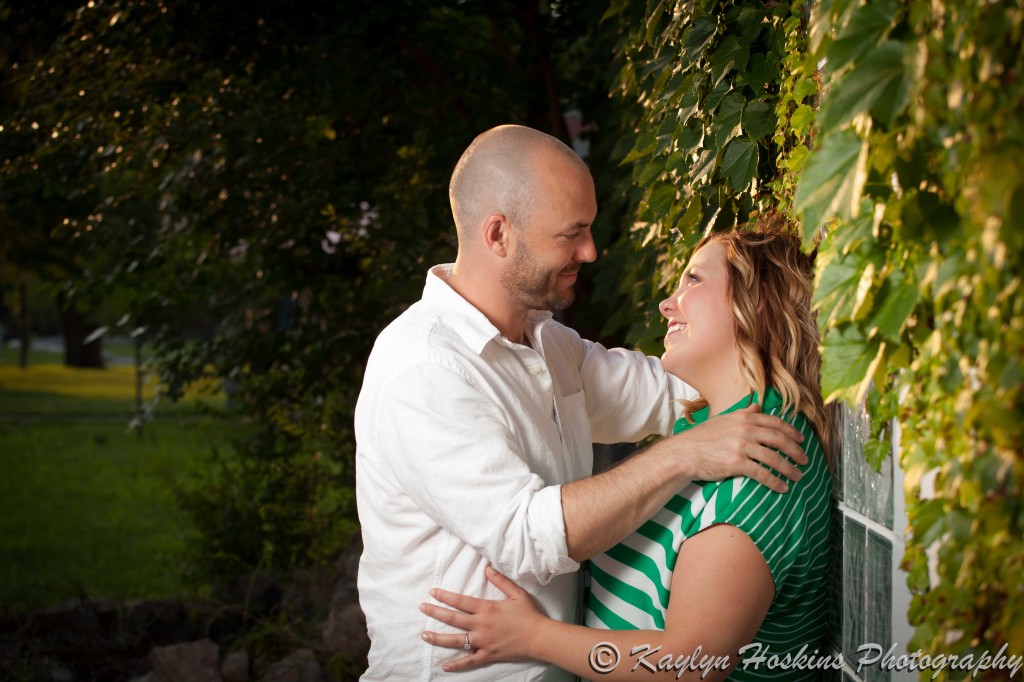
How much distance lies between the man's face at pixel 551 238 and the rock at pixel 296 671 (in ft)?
9.50

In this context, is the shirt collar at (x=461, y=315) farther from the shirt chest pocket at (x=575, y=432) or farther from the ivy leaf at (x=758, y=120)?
the ivy leaf at (x=758, y=120)

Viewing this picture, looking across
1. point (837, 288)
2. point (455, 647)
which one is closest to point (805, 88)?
point (837, 288)

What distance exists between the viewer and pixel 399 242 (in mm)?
4617

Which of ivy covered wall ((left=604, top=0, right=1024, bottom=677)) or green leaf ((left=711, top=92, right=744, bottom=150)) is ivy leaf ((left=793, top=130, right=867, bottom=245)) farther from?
green leaf ((left=711, top=92, right=744, bottom=150))

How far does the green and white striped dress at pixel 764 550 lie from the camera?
71.9 inches

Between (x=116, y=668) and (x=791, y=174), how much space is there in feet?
14.3

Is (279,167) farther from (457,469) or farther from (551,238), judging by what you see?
(457,469)

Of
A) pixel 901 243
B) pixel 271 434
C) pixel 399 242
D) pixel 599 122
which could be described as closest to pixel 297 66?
pixel 399 242

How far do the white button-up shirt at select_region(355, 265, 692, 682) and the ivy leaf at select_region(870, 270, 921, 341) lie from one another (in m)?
0.72

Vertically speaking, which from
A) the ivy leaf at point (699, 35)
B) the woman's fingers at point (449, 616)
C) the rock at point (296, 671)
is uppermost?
the ivy leaf at point (699, 35)

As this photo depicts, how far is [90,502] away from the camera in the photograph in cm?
916

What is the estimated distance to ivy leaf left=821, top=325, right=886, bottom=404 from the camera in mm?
1394

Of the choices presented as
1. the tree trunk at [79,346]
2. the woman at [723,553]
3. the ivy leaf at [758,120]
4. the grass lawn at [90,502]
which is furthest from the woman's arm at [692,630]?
the tree trunk at [79,346]

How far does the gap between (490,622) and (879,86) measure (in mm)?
1322
